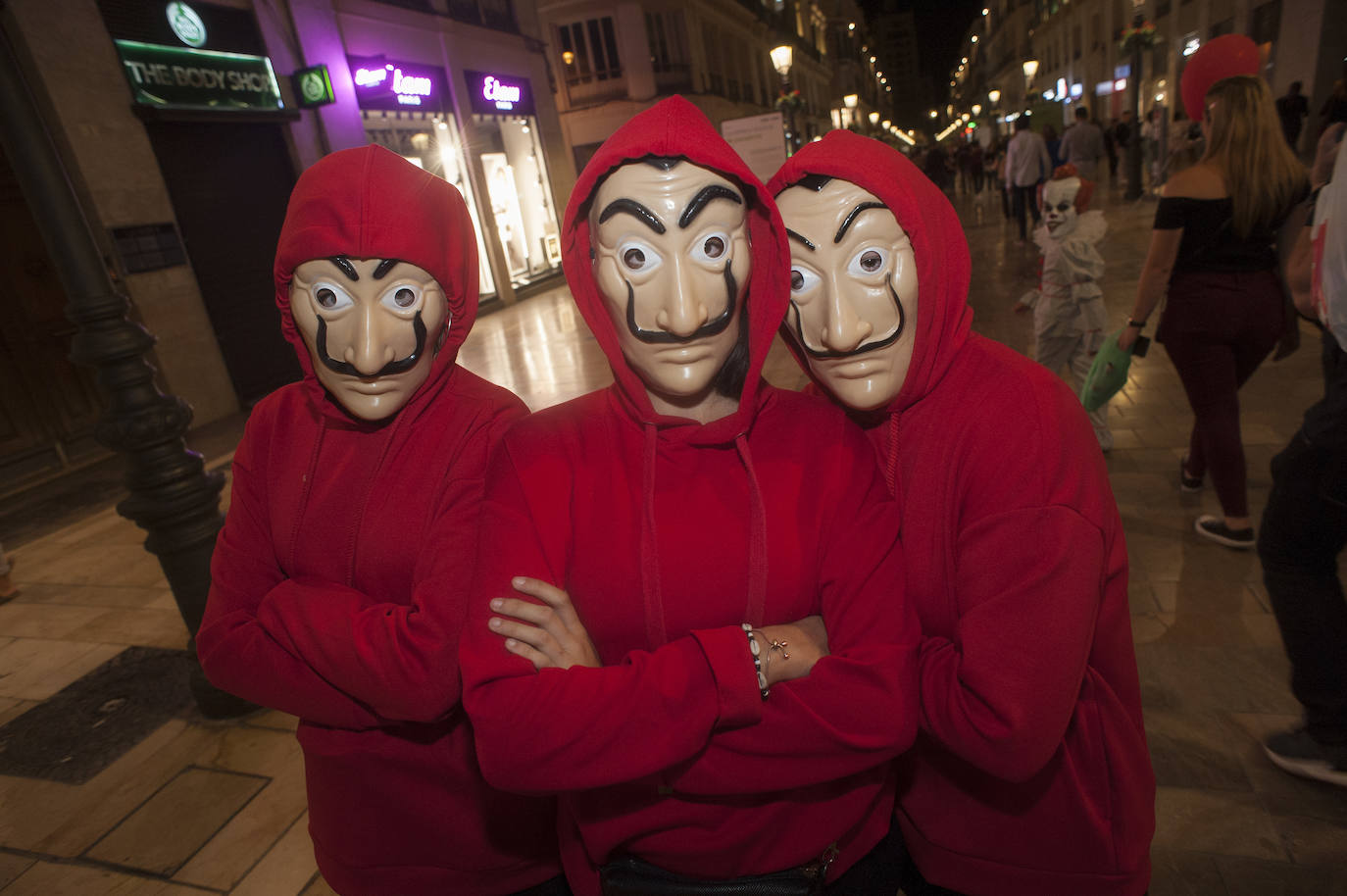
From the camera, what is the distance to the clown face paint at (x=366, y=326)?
1455 mm

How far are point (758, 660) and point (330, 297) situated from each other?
3.58ft

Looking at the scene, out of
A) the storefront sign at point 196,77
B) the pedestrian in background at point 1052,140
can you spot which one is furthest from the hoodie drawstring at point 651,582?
the pedestrian in background at point 1052,140

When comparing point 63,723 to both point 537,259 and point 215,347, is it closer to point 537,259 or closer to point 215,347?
point 215,347

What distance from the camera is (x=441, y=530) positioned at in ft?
4.60

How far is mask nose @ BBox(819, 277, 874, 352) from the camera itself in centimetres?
128

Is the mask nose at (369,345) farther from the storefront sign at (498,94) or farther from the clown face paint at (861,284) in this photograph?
the storefront sign at (498,94)

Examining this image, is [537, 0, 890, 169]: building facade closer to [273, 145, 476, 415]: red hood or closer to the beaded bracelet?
[273, 145, 476, 415]: red hood

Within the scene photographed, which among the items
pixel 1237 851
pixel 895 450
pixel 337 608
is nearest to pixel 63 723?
pixel 337 608

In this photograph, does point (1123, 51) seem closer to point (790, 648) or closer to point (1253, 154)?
point (1253, 154)

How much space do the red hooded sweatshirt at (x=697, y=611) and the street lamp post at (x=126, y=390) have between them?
234cm

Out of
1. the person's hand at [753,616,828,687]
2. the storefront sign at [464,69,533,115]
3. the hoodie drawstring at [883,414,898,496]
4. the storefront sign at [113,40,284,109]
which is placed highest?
the storefront sign at [464,69,533,115]

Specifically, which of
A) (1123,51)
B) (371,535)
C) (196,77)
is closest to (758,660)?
(371,535)

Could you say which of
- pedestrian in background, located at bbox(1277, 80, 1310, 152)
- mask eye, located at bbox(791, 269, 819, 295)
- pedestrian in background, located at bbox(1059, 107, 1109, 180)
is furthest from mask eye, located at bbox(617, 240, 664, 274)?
pedestrian in background, located at bbox(1059, 107, 1109, 180)

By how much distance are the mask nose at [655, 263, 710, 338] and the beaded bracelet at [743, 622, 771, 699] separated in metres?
0.50
